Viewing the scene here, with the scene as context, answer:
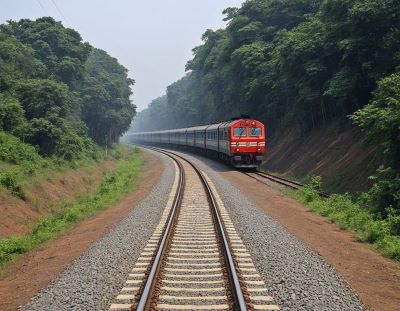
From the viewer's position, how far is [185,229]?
12.5m

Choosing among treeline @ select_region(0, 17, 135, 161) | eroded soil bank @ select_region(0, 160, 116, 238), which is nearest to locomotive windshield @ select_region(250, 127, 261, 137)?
eroded soil bank @ select_region(0, 160, 116, 238)

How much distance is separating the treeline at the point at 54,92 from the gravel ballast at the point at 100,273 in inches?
630

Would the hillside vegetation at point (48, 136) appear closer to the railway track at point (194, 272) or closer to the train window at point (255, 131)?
the railway track at point (194, 272)

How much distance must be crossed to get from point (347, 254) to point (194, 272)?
14.0 feet

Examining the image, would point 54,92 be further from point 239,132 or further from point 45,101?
point 239,132

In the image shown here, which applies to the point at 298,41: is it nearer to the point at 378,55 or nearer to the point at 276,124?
the point at 378,55

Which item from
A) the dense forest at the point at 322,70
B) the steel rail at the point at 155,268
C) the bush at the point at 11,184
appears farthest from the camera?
the bush at the point at 11,184

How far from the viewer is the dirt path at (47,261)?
8.01 meters

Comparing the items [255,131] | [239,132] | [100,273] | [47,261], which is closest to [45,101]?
[239,132]

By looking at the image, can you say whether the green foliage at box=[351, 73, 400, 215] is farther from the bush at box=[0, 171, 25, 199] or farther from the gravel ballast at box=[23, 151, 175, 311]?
the bush at box=[0, 171, 25, 199]

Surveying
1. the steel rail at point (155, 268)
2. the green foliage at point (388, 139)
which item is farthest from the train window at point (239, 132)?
the steel rail at point (155, 268)

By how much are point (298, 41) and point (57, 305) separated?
2801cm

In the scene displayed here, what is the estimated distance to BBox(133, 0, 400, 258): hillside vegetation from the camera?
16.5 meters

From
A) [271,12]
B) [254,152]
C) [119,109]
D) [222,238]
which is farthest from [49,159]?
[119,109]
